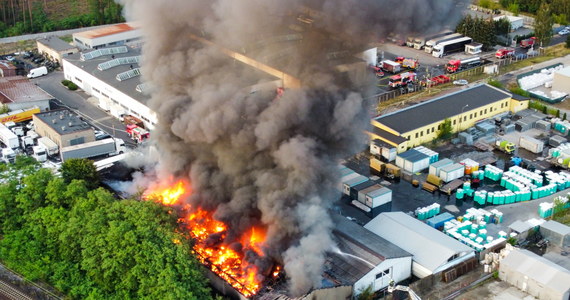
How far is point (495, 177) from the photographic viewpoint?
33031 millimetres

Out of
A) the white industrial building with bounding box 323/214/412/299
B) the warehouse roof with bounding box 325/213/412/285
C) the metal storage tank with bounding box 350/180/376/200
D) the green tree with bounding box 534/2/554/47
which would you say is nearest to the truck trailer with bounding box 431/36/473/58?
the green tree with bounding box 534/2/554/47

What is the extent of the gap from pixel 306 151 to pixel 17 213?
43.3 ft

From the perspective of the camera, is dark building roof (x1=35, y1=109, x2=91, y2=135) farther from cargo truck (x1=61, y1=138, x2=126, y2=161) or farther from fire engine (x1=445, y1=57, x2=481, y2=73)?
fire engine (x1=445, y1=57, x2=481, y2=73)

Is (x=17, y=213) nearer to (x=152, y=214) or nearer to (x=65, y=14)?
(x=152, y=214)

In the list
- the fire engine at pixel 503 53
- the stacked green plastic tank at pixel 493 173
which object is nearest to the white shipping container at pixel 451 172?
the stacked green plastic tank at pixel 493 173

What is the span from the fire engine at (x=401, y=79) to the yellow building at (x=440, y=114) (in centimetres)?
604

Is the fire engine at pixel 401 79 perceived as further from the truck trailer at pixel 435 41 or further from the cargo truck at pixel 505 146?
the cargo truck at pixel 505 146

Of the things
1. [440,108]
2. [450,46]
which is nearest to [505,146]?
[440,108]

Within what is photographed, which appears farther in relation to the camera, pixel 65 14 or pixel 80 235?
pixel 65 14

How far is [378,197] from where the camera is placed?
29891 millimetres

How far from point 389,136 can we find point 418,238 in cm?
1032

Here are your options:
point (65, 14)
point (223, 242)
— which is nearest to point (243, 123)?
point (223, 242)

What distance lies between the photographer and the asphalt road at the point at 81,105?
128 ft

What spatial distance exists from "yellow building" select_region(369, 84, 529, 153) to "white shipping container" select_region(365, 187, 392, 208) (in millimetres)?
5323
